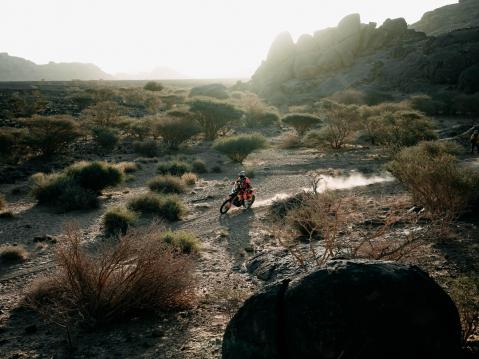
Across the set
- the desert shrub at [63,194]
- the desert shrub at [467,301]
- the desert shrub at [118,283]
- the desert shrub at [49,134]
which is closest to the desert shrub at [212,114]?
the desert shrub at [49,134]

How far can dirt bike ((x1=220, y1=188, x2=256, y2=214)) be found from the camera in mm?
14398

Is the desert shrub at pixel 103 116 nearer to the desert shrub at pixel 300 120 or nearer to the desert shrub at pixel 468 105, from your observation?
the desert shrub at pixel 300 120

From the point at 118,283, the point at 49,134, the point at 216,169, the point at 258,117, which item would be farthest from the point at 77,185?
the point at 258,117

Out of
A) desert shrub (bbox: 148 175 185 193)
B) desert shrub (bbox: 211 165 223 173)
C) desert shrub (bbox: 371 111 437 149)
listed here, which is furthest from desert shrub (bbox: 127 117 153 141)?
desert shrub (bbox: 371 111 437 149)

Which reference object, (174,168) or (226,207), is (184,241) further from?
(174,168)

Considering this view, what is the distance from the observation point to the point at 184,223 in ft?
43.9

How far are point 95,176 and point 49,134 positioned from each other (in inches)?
387

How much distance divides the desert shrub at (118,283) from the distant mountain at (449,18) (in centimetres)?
10282

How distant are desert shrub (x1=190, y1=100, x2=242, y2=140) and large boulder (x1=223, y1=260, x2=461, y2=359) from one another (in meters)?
30.8

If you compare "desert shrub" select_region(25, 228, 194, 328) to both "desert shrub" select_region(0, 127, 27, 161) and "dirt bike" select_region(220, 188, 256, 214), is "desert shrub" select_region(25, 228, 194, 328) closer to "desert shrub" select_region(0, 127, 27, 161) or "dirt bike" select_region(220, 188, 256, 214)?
"dirt bike" select_region(220, 188, 256, 214)

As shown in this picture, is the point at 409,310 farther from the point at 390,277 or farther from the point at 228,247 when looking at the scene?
the point at 228,247

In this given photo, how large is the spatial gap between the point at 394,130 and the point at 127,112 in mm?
31596

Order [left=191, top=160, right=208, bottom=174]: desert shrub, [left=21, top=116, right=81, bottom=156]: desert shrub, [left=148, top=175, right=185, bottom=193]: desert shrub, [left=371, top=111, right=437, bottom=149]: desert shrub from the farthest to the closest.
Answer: [left=371, top=111, right=437, bottom=149]: desert shrub → [left=21, top=116, right=81, bottom=156]: desert shrub → [left=191, top=160, right=208, bottom=174]: desert shrub → [left=148, top=175, right=185, bottom=193]: desert shrub

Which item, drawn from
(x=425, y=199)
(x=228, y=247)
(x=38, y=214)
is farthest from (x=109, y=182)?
(x=425, y=199)
